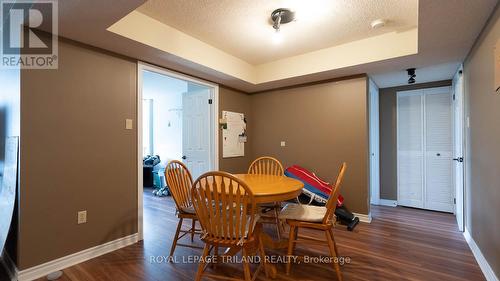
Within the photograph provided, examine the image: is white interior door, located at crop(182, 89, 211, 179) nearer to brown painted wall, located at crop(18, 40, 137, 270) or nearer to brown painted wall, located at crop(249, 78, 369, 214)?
brown painted wall, located at crop(249, 78, 369, 214)

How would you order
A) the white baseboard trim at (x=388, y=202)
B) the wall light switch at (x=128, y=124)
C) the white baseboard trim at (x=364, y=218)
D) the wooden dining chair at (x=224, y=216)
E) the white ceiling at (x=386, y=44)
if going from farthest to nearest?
the white baseboard trim at (x=388, y=202) → the white baseboard trim at (x=364, y=218) → the wall light switch at (x=128, y=124) → the white ceiling at (x=386, y=44) → the wooden dining chair at (x=224, y=216)

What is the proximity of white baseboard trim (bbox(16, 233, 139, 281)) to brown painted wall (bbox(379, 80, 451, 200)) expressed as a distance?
4083 millimetres

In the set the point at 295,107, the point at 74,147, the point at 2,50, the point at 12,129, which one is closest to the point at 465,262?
the point at 295,107

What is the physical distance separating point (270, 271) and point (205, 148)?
228cm

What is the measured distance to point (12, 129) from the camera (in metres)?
2.04

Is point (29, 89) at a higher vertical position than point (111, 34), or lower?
lower

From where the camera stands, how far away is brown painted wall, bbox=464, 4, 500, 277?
5.64ft

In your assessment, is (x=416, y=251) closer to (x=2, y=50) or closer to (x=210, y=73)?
(x=210, y=73)

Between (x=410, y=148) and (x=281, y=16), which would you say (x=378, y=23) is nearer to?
(x=281, y=16)

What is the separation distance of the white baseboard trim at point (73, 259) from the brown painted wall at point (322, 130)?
252 cm

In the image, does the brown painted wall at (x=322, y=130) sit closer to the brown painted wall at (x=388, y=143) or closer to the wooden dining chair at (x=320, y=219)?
the brown painted wall at (x=388, y=143)

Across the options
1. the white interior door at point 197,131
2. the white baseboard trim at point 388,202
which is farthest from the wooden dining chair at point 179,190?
the white baseboard trim at point 388,202

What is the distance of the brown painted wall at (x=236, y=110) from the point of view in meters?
3.88

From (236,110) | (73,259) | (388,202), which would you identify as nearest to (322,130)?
(236,110)
